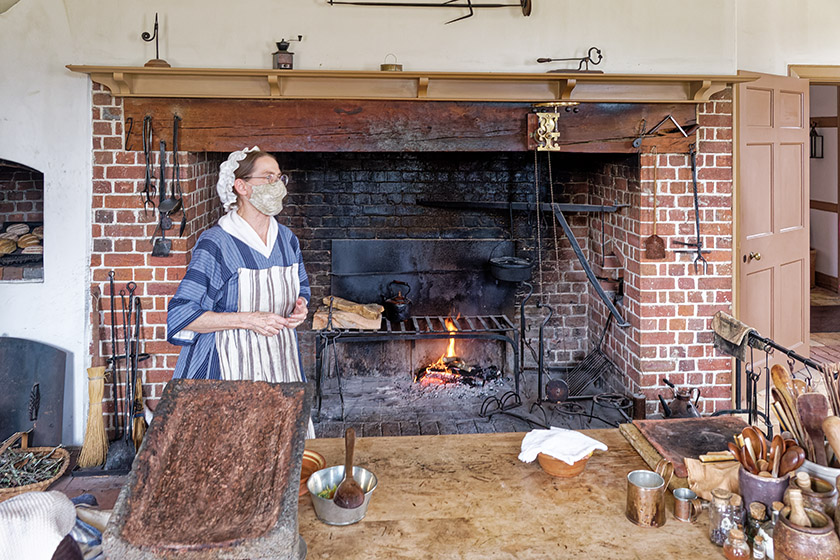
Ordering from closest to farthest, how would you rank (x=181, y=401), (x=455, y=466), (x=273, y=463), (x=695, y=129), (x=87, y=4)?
1. (x=273, y=463)
2. (x=181, y=401)
3. (x=455, y=466)
4. (x=87, y=4)
5. (x=695, y=129)

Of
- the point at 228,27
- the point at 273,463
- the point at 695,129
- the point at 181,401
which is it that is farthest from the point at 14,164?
the point at 695,129

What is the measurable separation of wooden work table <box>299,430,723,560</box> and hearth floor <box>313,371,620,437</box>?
83.6 inches

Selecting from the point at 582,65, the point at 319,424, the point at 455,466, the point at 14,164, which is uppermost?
the point at 582,65

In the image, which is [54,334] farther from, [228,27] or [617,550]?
[617,550]

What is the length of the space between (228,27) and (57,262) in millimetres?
1564

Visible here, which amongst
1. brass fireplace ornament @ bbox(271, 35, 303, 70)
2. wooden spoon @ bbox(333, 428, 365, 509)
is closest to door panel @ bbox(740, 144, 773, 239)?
brass fireplace ornament @ bbox(271, 35, 303, 70)

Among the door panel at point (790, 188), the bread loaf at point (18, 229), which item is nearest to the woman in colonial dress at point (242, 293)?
the bread loaf at point (18, 229)

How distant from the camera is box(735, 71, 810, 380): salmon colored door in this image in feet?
16.4

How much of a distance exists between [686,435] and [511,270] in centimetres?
266

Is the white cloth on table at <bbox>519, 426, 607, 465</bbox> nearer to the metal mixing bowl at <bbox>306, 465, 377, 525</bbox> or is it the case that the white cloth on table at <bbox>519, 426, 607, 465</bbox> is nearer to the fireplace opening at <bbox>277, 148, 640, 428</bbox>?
the metal mixing bowl at <bbox>306, 465, 377, 525</bbox>

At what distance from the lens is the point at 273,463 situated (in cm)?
181

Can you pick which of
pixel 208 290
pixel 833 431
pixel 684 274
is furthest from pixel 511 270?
pixel 833 431

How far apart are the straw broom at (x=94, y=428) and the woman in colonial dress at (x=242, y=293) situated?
4.07 ft

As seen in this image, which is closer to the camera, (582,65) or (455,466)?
(455,466)
